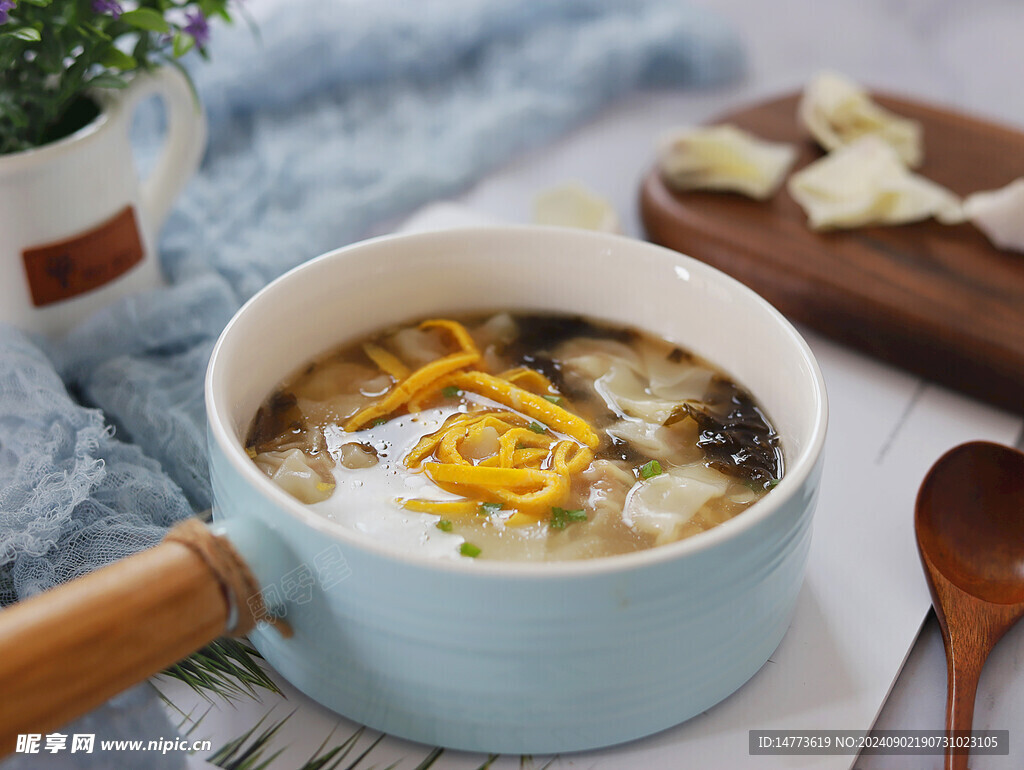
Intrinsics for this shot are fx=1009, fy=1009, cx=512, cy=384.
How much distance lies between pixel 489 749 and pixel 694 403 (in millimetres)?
484

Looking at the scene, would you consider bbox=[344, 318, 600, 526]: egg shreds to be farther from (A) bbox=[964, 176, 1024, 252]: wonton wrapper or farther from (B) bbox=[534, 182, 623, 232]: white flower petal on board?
(A) bbox=[964, 176, 1024, 252]: wonton wrapper

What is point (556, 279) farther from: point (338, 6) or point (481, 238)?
point (338, 6)

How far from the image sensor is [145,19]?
130 cm

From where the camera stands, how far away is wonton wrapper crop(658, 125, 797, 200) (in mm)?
1799

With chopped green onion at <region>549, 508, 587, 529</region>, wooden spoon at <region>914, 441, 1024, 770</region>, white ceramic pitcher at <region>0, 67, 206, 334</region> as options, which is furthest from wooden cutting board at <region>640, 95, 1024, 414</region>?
white ceramic pitcher at <region>0, 67, 206, 334</region>

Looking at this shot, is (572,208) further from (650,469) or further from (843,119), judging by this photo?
(650,469)

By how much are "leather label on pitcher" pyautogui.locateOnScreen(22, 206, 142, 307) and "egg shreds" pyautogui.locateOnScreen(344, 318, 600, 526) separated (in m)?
0.44

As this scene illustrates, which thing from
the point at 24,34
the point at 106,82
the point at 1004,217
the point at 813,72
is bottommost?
the point at 813,72

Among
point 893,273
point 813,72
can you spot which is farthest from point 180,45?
point 813,72

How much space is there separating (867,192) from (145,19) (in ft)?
3.83

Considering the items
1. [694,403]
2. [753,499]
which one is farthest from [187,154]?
[753,499]

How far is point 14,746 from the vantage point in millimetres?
740

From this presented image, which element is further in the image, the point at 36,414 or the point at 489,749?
the point at 36,414

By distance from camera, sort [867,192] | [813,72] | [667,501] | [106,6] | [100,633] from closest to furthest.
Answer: [100,633] → [667,501] → [106,6] → [867,192] → [813,72]
